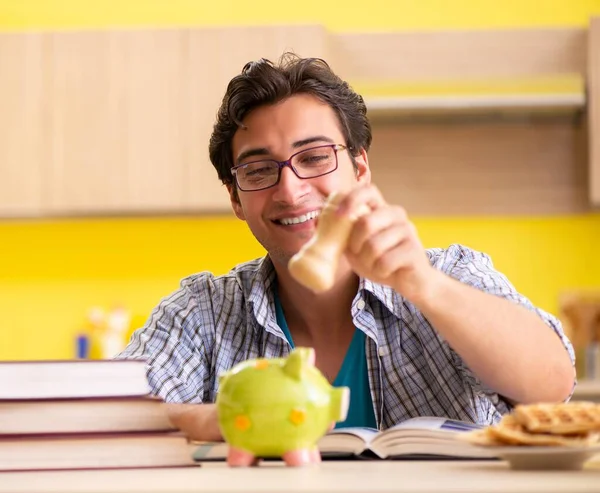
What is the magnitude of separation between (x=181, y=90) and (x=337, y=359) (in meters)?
2.18

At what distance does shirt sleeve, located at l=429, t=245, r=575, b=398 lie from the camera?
4.91 ft

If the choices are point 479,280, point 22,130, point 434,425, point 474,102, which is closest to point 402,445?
point 434,425

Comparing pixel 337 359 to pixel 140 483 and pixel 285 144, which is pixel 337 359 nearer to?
pixel 285 144

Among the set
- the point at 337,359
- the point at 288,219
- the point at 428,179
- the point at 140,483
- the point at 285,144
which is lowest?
the point at 140,483

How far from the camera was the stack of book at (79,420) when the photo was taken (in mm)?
1037

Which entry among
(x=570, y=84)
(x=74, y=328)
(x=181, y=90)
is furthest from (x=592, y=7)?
(x=74, y=328)

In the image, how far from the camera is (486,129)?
4.01 m

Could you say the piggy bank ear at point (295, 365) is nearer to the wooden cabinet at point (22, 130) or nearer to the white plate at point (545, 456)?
the white plate at point (545, 456)

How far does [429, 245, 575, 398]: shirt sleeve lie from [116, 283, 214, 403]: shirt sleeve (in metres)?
0.47

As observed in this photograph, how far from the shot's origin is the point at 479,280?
5.48 feet

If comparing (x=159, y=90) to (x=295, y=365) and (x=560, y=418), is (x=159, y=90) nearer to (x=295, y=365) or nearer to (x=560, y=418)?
(x=295, y=365)

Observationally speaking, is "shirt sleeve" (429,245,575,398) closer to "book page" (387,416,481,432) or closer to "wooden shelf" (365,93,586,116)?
"book page" (387,416,481,432)

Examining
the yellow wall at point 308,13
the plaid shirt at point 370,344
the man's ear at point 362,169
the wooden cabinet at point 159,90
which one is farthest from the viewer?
the yellow wall at point 308,13

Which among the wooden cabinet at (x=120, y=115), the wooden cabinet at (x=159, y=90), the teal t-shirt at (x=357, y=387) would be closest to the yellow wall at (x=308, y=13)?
the wooden cabinet at (x=159, y=90)
